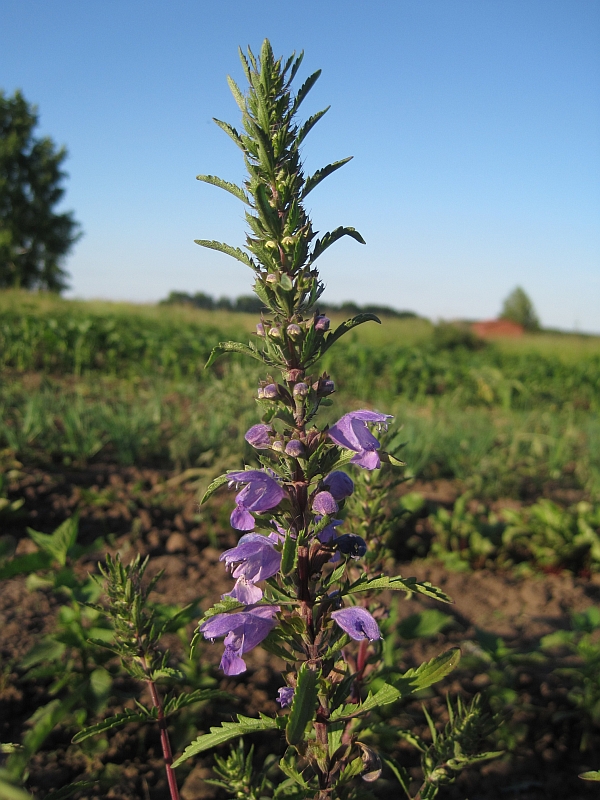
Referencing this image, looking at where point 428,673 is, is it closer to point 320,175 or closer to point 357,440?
point 357,440

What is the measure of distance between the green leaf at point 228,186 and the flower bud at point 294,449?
49cm

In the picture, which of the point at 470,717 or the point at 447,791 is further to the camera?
the point at 447,791

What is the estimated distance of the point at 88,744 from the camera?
6.48ft

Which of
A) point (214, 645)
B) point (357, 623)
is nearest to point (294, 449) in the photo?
point (357, 623)

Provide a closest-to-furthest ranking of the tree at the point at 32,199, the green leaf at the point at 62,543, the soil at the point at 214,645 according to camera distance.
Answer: the soil at the point at 214,645 < the green leaf at the point at 62,543 < the tree at the point at 32,199

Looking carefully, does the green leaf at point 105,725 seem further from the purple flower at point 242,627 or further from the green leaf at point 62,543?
the green leaf at point 62,543

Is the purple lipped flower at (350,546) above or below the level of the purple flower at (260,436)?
below

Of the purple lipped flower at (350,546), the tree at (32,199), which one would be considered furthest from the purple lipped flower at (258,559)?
the tree at (32,199)

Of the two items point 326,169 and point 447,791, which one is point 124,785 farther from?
point 326,169

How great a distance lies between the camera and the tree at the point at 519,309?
51.5m

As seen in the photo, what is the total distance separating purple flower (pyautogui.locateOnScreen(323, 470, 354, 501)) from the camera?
46.4 inches

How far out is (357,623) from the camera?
3.61 feet

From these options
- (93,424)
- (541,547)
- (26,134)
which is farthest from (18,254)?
(541,547)

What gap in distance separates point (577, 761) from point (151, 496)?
3063 millimetres
